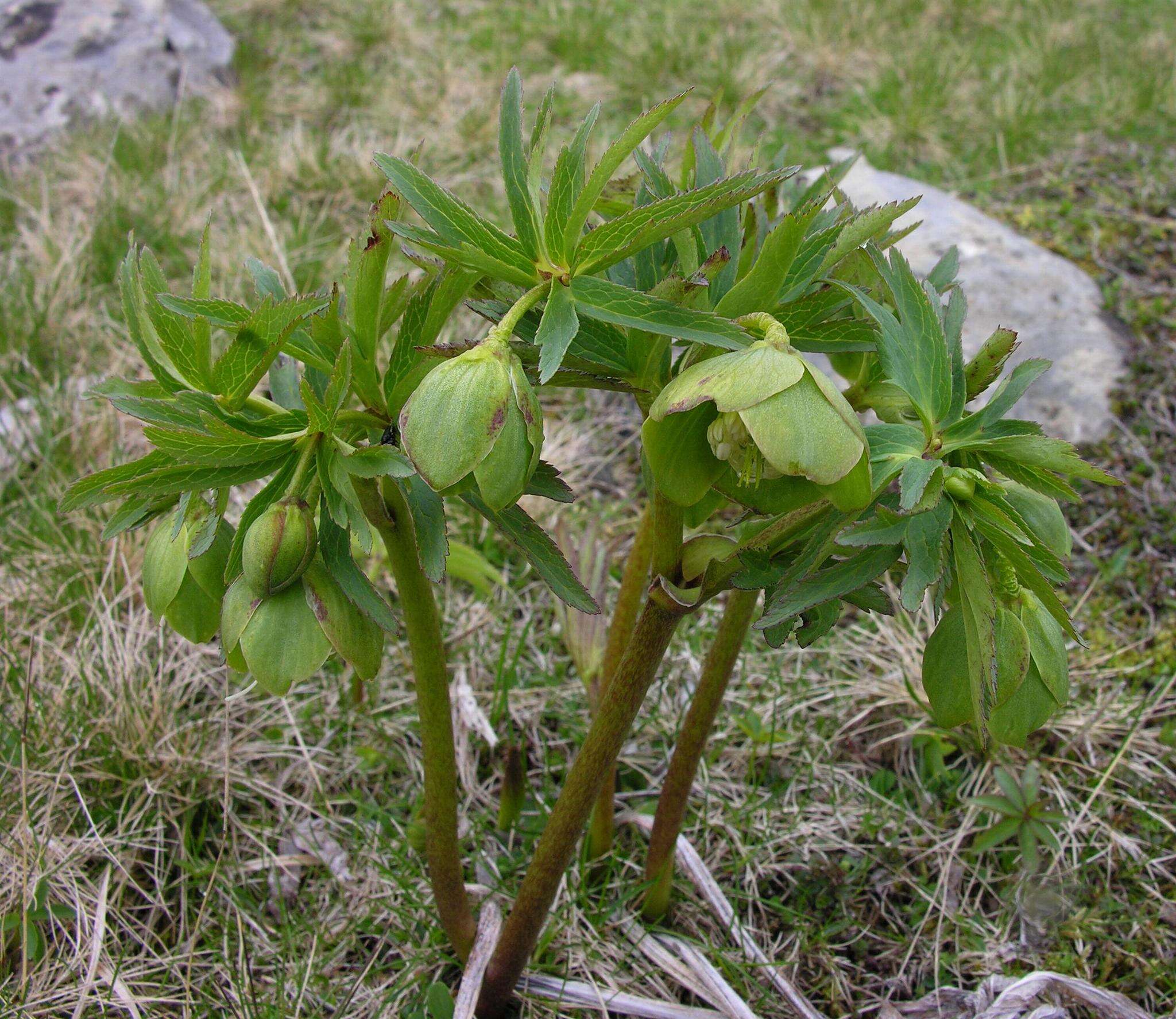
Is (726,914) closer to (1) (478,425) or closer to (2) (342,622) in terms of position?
(2) (342,622)

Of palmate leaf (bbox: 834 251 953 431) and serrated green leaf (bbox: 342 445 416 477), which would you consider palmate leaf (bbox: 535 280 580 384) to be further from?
palmate leaf (bbox: 834 251 953 431)

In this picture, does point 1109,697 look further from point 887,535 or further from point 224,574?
point 224,574

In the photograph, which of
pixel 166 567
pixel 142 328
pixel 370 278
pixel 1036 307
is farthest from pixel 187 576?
pixel 1036 307

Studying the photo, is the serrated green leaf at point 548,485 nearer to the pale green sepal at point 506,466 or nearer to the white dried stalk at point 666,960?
the pale green sepal at point 506,466

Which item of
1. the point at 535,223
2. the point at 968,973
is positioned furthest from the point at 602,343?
the point at 968,973

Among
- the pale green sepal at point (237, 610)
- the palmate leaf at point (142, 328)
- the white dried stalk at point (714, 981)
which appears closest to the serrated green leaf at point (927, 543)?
the pale green sepal at point (237, 610)

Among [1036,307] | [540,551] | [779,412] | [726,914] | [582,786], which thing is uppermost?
[779,412]

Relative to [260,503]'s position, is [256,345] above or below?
above
